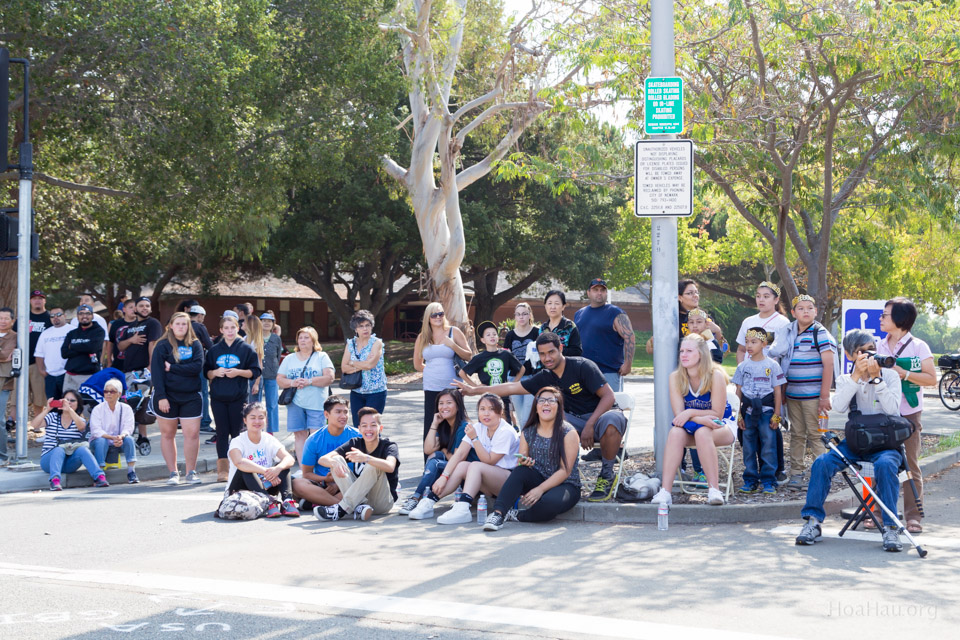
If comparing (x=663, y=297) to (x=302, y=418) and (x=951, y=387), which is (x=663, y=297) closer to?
(x=302, y=418)

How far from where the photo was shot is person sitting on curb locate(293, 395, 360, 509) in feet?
28.5

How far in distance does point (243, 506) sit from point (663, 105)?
5400 mm

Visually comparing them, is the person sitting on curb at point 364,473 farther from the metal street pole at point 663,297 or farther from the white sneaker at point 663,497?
the metal street pole at point 663,297

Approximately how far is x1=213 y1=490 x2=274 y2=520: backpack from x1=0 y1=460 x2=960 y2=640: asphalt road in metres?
0.13

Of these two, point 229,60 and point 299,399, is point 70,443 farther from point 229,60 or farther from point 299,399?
point 229,60

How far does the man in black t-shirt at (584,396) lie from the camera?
8.67m

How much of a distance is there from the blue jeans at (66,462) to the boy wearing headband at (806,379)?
769 centimetres

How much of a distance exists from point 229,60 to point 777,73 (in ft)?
28.8

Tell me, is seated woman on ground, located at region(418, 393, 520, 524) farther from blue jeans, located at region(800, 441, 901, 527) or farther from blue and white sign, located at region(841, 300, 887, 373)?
blue and white sign, located at region(841, 300, 887, 373)

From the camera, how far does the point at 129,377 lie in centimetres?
1251

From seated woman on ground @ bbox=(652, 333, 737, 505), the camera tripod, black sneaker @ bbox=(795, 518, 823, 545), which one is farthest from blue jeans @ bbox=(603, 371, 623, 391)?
black sneaker @ bbox=(795, 518, 823, 545)

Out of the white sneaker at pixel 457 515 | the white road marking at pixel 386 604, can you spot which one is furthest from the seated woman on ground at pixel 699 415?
the white road marking at pixel 386 604

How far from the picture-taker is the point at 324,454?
29.1ft

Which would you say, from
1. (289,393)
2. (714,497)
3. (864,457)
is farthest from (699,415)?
(289,393)
